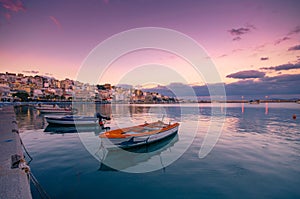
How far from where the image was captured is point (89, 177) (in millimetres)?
8375

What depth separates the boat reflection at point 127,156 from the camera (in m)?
9.96

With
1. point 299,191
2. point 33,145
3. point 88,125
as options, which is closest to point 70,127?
point 88,125

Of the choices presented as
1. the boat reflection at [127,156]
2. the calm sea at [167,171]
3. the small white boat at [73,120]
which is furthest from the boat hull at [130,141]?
the small white boat at [73,120]

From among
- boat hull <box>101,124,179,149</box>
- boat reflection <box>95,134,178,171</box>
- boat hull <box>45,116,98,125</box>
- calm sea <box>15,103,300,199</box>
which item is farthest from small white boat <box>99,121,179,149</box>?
boat hull <box>45,116,98,125</box>

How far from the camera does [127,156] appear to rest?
38.1ft

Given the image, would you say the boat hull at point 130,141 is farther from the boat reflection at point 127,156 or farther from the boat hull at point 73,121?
the boat hull at point 73,121

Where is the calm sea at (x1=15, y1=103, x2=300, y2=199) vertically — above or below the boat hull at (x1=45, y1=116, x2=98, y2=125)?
below

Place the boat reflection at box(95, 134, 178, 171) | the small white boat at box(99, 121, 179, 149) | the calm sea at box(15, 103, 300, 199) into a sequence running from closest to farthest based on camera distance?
the calm sea at box(15, 103, 300, 199) → the boat reflection at box(95, 134, 178, 171) → the small white boat at box(99, 121, 179, 149)

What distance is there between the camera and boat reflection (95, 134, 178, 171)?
9962mm

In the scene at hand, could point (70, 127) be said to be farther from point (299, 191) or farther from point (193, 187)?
point (299, 191)

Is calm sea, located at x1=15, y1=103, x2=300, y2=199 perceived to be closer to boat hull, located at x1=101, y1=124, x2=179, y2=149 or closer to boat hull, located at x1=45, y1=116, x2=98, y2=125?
boat hull, located at x1=101, y1=124, x2=179, y2=149

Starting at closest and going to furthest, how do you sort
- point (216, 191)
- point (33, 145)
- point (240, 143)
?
point (216, 191) → point (33, 145) → point (240, 143)

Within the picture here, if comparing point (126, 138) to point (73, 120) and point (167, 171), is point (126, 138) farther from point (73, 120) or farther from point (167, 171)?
point (73, 120)

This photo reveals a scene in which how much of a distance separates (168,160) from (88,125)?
16118mm
